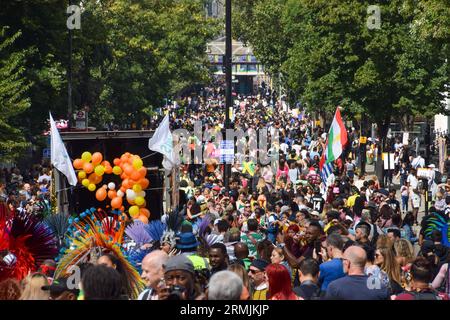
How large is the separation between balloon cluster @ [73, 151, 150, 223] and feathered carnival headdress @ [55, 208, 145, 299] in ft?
14.5

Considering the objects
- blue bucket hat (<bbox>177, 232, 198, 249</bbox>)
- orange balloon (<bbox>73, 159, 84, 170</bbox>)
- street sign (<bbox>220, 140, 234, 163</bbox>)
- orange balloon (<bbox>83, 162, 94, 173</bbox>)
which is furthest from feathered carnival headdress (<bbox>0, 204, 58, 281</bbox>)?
street sign (<bbox>220, 140, 234, 163</bbox>)

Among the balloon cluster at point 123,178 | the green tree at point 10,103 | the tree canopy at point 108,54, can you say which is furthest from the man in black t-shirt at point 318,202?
the tree canopy at point 108,54

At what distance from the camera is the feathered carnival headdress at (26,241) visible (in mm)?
14547

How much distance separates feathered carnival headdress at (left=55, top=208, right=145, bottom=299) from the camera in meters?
13.0

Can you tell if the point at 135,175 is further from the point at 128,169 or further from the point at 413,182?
the point at 413,182

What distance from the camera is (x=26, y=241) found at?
15.1 metres

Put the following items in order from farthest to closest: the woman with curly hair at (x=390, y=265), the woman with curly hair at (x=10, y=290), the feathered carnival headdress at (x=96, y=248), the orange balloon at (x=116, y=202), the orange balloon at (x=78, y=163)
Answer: the orange balloon at (x=78, y=163)
the orange balloon at (x=116, y=202)
the feathered carnival headdress at (x=96, y=248)
the woman with curly hair at (x=390, y=265)
the woman with curly hair at (x=10, y=290)

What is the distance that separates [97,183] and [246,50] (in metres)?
171

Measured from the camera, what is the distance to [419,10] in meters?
37.2

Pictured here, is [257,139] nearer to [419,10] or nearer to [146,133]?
[419,10]

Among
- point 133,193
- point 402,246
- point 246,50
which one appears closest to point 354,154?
point 133,193

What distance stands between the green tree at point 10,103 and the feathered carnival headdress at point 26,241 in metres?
18.6

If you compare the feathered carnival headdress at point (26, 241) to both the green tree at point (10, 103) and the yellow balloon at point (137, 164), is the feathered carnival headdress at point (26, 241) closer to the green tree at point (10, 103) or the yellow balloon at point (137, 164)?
the yellow balloon at point (137, 164)

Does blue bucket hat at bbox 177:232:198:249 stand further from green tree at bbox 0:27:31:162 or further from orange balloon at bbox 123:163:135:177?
green tree at bbox 0:27:31:162
